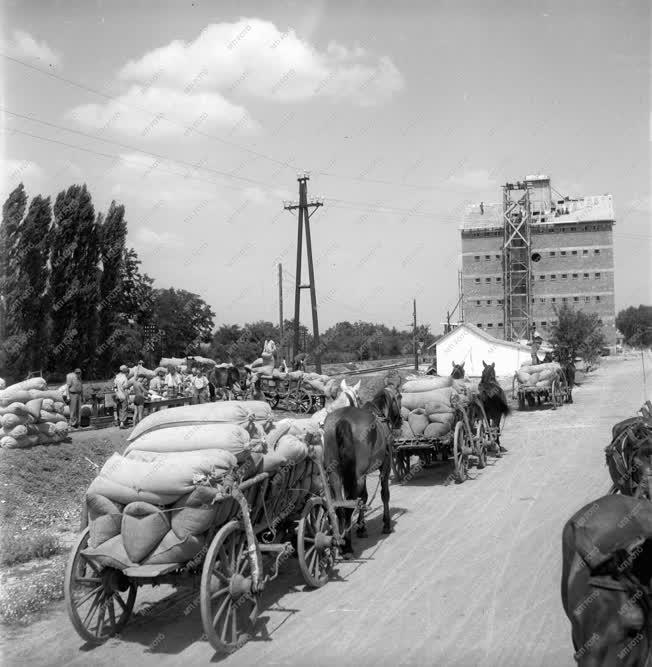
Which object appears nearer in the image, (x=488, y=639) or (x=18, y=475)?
(x=488, y=639)

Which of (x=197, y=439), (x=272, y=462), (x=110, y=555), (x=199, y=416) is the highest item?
(x=199, y=416)

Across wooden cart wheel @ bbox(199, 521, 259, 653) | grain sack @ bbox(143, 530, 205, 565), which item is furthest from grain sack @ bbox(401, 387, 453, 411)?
grain sack @ bbox(143, 530, 205, 565)

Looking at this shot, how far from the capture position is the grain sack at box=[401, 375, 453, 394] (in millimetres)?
12094

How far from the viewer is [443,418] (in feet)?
37.1

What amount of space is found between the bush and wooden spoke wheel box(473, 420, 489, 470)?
23.6 ft

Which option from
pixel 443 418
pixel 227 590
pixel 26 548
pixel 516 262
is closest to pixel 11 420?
pixel 26 548

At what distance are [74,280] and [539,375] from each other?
19.4 m

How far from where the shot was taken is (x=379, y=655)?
500 centimetres

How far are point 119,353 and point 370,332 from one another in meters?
67.1

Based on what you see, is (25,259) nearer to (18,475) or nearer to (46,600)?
(18,475)

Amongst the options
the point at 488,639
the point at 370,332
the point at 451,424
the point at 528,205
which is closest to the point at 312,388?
the point at 451,424

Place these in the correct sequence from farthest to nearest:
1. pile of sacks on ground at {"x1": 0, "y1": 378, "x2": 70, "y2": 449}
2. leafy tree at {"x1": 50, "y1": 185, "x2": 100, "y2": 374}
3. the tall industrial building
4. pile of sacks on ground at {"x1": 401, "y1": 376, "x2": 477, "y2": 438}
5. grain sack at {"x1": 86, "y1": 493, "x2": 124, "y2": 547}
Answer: the tall industrial building
leafy tree at {"x1": 50, "y1": 185, "x2": 100, "y2": 374}
pile of sacks on ground at {"x1": 0, "y1": 378, "x2": 70, "y2": 449}
pile of sacks on ground at {"x1": 401, "y1": 376, "x2": 477, "y2": 438}
grain sack at {"x1": 86, "y1": 493, "x2": 124, "y2": 547}

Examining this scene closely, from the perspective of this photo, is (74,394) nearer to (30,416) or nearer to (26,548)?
(30,416)

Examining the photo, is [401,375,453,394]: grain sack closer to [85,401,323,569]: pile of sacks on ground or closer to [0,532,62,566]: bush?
[0,532,62,566]: bush
